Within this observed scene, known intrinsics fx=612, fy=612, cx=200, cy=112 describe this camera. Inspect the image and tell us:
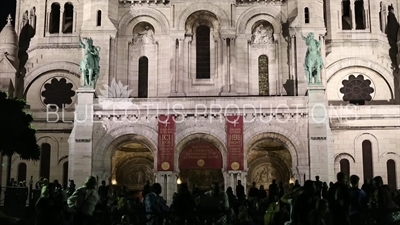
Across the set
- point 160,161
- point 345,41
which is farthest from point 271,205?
point 345,41

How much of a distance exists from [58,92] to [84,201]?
32661mm

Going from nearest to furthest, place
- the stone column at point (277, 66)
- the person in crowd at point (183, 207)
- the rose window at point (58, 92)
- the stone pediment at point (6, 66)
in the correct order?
the person in crowd at point (183, 207)
the stone column at point (277, 66)
the stone pediment at point (6, 66)
the rose window at point (58, 92)

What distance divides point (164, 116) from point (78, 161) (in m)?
6.18

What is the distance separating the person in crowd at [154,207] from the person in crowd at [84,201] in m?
1.64

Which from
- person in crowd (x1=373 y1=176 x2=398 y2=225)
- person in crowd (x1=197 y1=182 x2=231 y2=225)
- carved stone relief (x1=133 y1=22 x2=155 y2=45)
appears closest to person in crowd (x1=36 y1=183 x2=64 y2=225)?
person in crowd (x1=197 y1=182 x2=231 y2=225)

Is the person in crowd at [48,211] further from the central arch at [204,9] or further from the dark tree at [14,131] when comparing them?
the central arch at [204,9]

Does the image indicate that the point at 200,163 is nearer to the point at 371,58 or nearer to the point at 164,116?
the point at 164,116

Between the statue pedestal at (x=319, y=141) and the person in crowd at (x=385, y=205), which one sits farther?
the statue pedestal at (x=319, y=141)

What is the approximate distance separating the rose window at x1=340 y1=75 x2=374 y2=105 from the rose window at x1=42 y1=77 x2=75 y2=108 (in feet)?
71.1

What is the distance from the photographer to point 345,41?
4856 cm

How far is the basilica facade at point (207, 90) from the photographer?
39000mm

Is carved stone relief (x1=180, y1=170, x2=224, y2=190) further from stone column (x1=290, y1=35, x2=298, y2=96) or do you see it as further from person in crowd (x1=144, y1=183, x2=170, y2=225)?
person in crowd (x1=144, y1=183, x2=170, y2=225)

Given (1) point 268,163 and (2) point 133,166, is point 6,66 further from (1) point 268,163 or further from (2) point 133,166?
(1) point 268,163

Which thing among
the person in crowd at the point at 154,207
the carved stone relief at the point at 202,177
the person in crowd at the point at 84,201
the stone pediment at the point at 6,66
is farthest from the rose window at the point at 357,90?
the person in crowd at the point at 84,201
